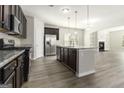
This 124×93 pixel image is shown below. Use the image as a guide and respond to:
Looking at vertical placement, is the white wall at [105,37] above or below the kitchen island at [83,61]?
above

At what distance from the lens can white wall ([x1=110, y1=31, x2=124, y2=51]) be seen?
1169cm

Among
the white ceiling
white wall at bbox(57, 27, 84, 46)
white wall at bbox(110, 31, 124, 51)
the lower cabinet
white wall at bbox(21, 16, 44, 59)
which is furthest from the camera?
white wall at bbox(110, 31, 124, 51)

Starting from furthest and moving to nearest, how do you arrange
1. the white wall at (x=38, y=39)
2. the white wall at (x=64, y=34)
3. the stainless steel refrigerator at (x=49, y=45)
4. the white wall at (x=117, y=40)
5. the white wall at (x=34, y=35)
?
the white wall at (x=117, y=40) < the white wall at (x=64, y=34) < the stainless steel refrigerator at (x=49, y=45) < the white wall at (x=38, y=39) < the white wall at (x=34, y=35)

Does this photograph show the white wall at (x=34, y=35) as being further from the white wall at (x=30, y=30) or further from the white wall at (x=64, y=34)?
the white wall at (x=64, y=34)

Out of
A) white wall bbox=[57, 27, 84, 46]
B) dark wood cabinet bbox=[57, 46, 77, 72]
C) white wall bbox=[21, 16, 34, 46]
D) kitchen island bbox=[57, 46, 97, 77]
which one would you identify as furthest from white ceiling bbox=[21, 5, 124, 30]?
white wall bbox=[57, 27, 84, 46]

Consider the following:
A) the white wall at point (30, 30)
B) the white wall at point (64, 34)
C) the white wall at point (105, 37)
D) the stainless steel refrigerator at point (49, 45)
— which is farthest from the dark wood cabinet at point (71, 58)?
the white wall at point (105, 37)

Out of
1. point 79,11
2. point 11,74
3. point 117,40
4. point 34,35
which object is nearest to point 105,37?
point 117,40

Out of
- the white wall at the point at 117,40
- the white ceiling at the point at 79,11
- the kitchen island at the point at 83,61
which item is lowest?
the kitchen island at the point at 83,61

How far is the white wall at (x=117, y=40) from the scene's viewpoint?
11.7m

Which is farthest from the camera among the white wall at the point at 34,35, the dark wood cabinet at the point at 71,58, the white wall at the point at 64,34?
the white wall at the point at 64,34

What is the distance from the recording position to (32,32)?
6266 mm

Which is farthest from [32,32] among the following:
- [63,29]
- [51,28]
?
[63,29]

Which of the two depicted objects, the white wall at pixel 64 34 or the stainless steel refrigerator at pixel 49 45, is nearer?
the stainless steel refrigerator at pixel 49 45

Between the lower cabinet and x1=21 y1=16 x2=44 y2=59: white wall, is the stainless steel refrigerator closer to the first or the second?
x1=21 y1=16 x2=44 y2=59: white wall
